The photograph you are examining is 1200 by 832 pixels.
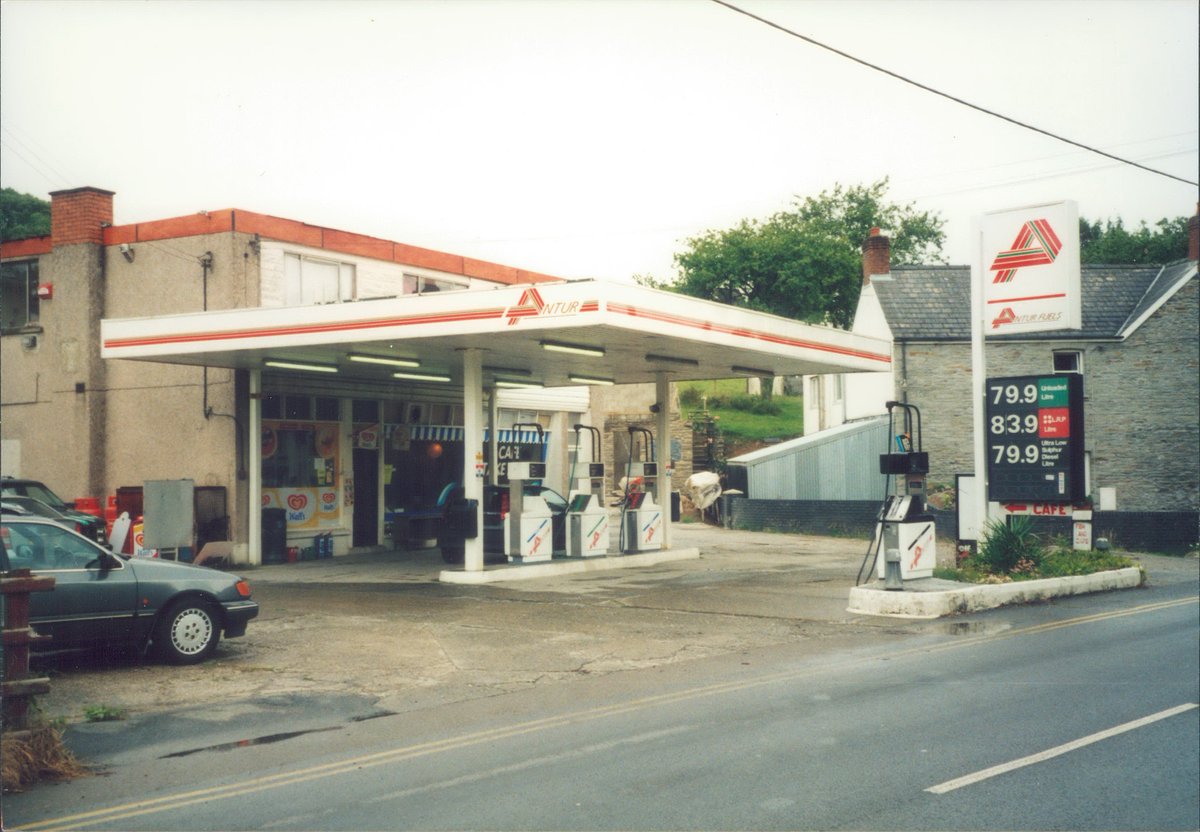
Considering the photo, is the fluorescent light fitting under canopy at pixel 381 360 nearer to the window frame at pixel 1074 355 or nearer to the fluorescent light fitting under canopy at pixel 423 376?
the fluorescent light fitting under canopy at pixel 423 376

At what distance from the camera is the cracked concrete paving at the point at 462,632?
35.9 ft

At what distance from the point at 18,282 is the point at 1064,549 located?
22545 millimetres

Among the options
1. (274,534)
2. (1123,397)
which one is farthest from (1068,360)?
(274,534)

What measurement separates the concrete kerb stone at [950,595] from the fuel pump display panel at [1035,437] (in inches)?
61.2

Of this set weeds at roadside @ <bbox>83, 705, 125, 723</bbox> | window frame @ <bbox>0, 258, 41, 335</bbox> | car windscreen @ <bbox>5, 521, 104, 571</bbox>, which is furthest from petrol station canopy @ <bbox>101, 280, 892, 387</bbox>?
weeds at roadside @ <bbox>83, 705, 125, 723</bbox>

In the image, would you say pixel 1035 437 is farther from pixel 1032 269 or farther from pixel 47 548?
pixel 47 548

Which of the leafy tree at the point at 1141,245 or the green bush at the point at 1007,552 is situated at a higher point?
the leafy tree at the point at 1141,245

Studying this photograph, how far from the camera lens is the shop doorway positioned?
84.9 ft

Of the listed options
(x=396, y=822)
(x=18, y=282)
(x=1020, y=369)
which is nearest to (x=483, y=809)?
(x=396, y=822)

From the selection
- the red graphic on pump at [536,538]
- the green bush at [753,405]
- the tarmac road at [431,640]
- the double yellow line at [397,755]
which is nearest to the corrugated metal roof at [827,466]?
the tarmac road at [431,640]

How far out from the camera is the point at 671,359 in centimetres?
2228

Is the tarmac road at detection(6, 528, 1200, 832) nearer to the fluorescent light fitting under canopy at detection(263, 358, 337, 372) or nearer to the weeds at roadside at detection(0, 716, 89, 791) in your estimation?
the weeds at roadside at detection(0, 716, 89, 791)

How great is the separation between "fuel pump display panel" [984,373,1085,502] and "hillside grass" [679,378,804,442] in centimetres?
2705

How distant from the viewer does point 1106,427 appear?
35.2 meters
